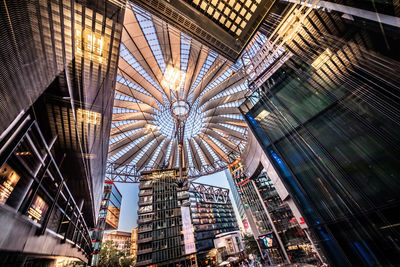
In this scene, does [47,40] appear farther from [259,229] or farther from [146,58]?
[259,229]

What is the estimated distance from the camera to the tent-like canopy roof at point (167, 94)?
46.1 feet

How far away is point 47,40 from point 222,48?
7074 mm

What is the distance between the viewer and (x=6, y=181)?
3.96 meters

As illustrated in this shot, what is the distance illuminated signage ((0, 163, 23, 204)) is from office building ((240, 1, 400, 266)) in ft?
35.7

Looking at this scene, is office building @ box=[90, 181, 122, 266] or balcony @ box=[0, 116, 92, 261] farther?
office building @ box=[90, 181, 122, 266]

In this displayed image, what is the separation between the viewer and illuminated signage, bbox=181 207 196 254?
32969 mm

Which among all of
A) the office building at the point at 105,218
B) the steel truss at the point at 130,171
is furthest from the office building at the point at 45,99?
the office building at the point at 105,218

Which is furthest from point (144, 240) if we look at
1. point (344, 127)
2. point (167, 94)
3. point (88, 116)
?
point (344, 127)

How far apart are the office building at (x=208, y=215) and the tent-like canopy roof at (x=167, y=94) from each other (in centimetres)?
2152

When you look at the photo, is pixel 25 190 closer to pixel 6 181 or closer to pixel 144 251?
pixel 6 181

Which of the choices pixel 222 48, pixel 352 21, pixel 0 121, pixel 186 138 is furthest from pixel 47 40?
pixel 186 138

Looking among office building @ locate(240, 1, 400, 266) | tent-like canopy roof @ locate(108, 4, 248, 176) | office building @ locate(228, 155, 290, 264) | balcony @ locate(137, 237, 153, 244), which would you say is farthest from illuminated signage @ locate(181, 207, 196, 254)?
office building @ locate(240, 1, 400, 266)

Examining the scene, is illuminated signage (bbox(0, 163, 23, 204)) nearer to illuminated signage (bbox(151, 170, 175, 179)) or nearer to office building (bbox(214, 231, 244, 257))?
illuminated signage (bbox(151, 170, 175, 179))

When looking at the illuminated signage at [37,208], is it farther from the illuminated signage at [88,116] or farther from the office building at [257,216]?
the office building at [257,216]
